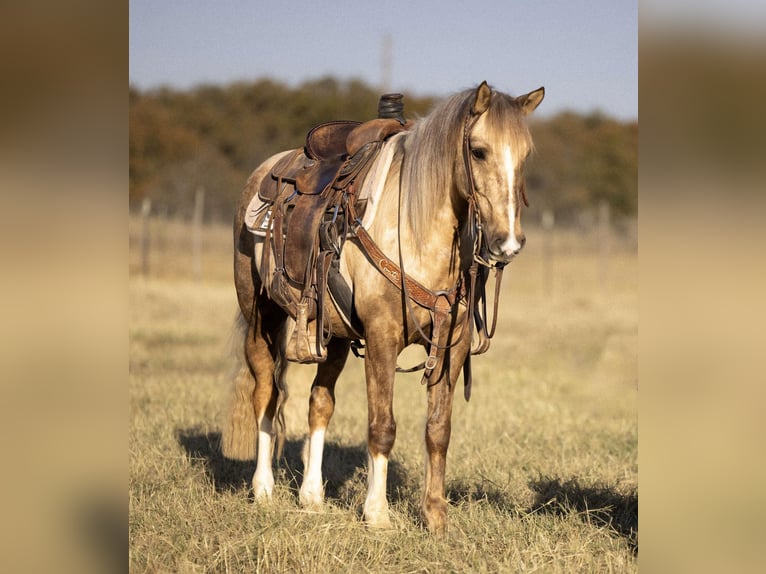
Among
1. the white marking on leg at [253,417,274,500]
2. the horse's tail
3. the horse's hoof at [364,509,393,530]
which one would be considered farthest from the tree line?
the horse's hoof at [364,509,393,530]

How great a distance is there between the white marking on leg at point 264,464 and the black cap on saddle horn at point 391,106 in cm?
219

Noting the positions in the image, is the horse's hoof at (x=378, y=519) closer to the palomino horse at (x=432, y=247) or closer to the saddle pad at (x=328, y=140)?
the palomino horse at (x=432, y=247)

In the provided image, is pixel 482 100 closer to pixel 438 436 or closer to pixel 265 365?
pixel 438 436

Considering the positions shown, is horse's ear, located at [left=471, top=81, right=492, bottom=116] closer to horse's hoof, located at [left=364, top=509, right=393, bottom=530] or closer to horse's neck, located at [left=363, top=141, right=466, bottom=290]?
horse's neck, located at [left=363, top=141, right=466, bottom=290]

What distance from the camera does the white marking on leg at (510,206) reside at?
3.60 meters

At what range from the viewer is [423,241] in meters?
4.31

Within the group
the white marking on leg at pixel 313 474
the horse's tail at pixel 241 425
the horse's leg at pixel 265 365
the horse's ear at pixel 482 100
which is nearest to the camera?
the horse's ear at pixel 482 100

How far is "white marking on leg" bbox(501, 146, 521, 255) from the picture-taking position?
3602mm

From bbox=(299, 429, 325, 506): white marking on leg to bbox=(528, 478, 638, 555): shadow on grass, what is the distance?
4.24 ft

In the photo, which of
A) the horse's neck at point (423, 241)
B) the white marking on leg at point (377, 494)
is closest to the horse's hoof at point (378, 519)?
the white marking on leg at point (377, 494)

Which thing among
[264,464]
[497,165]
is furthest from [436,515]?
[497,165]

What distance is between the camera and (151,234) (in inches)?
1109

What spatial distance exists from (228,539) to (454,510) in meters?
1.29
